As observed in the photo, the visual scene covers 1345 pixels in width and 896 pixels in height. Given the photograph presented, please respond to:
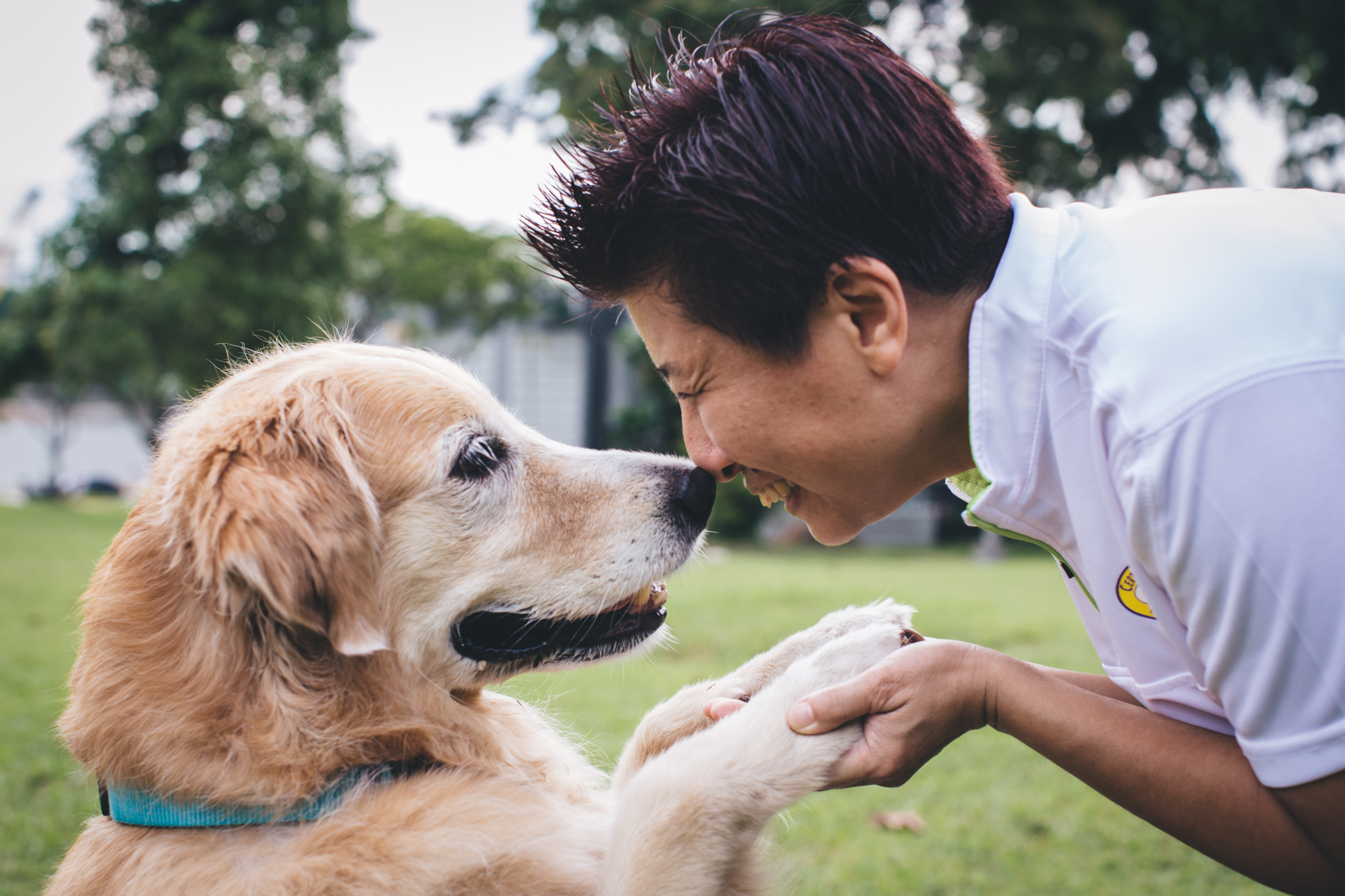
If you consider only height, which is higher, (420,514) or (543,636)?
(420,514)

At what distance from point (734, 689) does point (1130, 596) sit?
968 mm

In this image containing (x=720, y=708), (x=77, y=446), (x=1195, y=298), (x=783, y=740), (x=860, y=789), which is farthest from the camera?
(x=77, y=446)

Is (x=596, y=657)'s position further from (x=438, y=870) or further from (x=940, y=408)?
(x=940, y=408)

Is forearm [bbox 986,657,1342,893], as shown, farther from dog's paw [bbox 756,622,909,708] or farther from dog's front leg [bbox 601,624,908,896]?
dog's front leg [bbox 601,624,908,896]

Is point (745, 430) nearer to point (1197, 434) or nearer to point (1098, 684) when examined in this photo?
point (1197, 434)

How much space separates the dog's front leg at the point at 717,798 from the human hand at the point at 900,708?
0.04 m

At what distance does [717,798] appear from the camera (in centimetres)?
167

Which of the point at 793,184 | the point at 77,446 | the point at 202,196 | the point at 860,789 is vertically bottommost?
the point at 77,446

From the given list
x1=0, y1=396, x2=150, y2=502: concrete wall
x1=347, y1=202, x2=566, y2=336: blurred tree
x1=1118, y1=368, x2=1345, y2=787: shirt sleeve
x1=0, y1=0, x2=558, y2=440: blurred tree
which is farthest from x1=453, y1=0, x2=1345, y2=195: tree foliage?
x1=0, y1=396, x2=150, y2=502: concrete wall

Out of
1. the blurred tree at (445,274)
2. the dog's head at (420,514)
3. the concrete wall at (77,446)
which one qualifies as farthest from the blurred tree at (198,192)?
the concrete wall at (77,446)

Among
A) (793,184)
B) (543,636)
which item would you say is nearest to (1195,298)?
(793,184)

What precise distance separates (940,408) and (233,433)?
1.59 metres

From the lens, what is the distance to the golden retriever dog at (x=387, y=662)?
68.8 inches

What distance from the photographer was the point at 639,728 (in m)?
2.29
